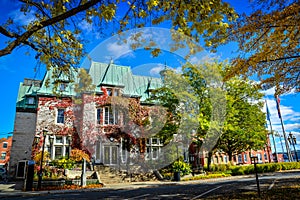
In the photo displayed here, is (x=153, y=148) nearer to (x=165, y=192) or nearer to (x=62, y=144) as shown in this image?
(x=62, y=144)

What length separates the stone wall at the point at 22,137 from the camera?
23.9 metres

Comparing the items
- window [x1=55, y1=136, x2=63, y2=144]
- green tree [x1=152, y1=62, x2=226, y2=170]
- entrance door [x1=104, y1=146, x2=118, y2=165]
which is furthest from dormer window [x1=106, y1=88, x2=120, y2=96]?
window [x1=55, y1=136, x2=63, y2=144]

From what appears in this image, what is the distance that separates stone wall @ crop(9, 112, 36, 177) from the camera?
23.9m

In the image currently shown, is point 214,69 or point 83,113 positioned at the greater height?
point 214,69

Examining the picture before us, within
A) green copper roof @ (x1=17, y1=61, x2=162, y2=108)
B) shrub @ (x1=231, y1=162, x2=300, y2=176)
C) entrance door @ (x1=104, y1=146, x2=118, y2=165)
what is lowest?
shrub @ (x1=231, y1=162, x2=300, y2=176)

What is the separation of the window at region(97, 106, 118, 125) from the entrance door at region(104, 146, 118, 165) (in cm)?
291

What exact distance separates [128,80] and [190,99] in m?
11.6

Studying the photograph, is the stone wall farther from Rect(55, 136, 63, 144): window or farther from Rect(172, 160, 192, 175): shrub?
Rect(172, 160, 192, 175): shrub

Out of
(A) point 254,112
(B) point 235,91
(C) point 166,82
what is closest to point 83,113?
(C) point 166,82

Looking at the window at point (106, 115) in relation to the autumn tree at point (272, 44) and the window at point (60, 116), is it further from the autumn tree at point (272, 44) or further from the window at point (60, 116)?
the autumn tree at point (272, 44)

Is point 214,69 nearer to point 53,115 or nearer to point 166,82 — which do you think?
point 166,82

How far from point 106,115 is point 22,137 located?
369 inches

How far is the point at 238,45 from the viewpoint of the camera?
746 centimetres

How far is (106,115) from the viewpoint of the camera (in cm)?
2630
